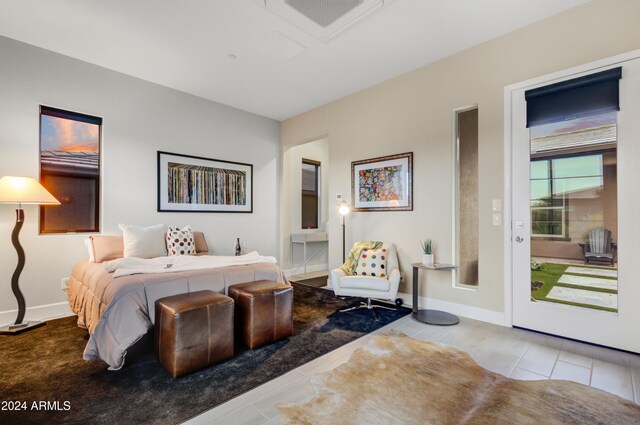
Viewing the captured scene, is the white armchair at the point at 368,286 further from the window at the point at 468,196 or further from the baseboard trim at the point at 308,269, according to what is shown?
the baseboard trim at the point at 308,269

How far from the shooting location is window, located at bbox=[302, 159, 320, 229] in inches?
244

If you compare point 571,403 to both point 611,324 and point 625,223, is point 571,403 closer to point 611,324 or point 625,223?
point 611,324


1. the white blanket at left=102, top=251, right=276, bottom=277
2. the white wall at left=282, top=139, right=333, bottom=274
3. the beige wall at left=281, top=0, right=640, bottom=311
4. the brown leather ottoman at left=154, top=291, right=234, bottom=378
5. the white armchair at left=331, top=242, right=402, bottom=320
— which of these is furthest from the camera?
the white wall at left=282, top=139, right=333, bottom=274

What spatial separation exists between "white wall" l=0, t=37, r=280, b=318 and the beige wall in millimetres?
1657

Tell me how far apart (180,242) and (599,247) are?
4.34 meters

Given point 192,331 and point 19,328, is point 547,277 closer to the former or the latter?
point 192,331

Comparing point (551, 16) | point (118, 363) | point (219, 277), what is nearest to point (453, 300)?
point (219, 277)

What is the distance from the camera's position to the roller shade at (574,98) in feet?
8.00

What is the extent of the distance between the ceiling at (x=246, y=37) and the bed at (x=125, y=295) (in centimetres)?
233

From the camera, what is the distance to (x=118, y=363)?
2.06 m

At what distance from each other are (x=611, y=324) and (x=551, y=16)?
2.77 m

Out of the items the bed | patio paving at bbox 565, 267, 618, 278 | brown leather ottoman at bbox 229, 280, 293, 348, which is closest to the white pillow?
the bed

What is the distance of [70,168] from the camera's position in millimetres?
3504

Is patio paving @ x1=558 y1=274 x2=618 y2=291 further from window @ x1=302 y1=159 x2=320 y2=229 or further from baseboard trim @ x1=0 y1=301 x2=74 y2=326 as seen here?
baseboard trim @ x1=0 y1=301 x2=74 y2=326
